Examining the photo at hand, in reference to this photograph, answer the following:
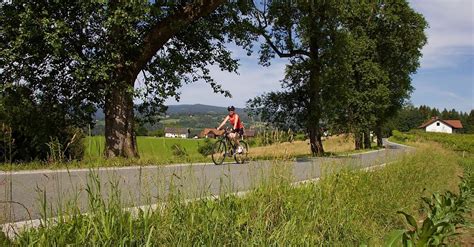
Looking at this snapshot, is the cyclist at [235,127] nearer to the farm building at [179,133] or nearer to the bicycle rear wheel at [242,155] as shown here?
the bicycle rear wheel at [242,155]

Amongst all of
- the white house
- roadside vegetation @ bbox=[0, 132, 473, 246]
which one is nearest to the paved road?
roadside vegetation @ bbox=[0, 132, 473, 246]

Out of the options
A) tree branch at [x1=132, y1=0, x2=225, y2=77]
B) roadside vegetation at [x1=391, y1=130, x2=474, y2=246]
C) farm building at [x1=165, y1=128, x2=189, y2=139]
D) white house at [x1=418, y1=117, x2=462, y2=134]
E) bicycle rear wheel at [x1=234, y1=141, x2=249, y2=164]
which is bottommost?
roadside vegetation at [x1=391, y1=130, x2=474, y2=246]

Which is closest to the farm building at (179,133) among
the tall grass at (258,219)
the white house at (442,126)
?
the tall grass at (258,219)

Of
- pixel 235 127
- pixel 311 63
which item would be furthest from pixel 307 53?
pixel 235 127

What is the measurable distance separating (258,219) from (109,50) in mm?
10966

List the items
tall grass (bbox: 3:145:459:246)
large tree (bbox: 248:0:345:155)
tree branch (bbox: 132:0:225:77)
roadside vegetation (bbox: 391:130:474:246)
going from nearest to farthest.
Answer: tall grass (bbox: 3:145:459:246) < roadside vegetation (bbox: 391:130:474:246) < tree branch (bbox: 132:0:225:77) < large tree (bbox: 248:0:345:155)

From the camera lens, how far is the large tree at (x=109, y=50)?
12898mm

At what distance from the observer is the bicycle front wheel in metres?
15.0

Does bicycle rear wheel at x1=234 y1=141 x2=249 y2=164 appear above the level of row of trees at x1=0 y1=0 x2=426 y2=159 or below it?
below

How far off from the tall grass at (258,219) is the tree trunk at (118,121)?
9.01m

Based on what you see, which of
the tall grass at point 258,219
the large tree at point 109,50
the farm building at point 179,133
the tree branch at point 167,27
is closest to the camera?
the tall grass at point 258,219

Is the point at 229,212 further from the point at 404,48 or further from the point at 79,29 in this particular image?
the point at 404,48

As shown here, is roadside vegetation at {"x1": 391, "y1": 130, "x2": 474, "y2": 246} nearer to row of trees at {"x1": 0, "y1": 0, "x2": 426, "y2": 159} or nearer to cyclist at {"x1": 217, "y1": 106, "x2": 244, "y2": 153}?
cyclist at {"x1": 217, "y1": 106, "x2": 244, "y2": 153}

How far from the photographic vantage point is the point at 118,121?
1517cm
